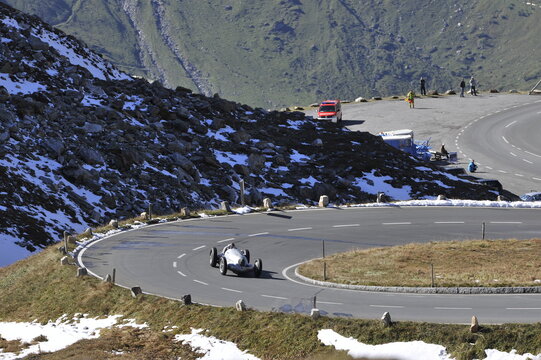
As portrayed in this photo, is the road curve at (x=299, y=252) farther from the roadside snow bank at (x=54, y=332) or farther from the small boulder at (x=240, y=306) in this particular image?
the roadside snow bank at (x=54, y=332)

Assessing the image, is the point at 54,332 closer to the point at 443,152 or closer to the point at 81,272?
the point at 81,272

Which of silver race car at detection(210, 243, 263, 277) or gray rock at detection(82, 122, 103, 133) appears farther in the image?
gray rock at detection(82, 122, 103, 133)

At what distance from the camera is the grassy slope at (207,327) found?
2536 cm

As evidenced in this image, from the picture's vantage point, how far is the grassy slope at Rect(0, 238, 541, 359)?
25.4 metres

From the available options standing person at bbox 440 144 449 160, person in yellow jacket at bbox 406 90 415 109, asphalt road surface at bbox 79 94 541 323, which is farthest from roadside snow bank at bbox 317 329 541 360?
person in yellow jacket at bbox 406 90 415 109

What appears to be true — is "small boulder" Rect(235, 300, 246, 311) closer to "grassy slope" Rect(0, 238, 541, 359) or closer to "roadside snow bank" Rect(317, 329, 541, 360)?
"grassy slope" Rect(0, 238, 541, 359)

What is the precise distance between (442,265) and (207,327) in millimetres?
10679

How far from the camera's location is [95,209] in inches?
2200

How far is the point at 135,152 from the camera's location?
209ft

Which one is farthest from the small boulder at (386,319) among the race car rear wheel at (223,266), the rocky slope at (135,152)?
the rocky slope at (135,152)

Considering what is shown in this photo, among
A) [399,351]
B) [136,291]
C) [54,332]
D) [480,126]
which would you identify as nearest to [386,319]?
[399,351]

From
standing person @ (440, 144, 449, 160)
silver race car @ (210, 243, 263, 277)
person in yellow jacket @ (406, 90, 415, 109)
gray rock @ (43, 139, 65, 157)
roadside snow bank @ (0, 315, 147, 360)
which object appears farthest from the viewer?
person in yellow jacket @ (406, 90, 415, 109)

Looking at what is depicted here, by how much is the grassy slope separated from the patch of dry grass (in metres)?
5.43

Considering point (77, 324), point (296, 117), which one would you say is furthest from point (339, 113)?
point (77, 324)
